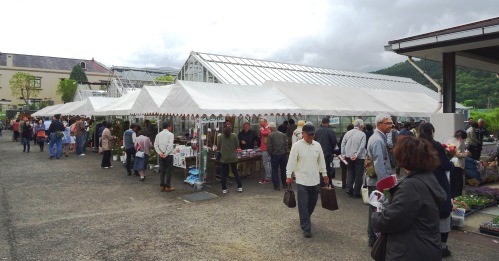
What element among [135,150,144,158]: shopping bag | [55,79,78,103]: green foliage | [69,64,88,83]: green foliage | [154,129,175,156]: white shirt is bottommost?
[135,150,144,158]: shopping bag

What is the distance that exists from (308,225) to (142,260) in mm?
2408

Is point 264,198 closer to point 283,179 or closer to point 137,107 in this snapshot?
point 283,179

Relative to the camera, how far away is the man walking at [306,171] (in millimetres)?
4852

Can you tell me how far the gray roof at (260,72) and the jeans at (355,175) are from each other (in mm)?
7393

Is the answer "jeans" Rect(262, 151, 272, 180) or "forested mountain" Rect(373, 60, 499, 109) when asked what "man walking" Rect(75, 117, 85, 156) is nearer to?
"jeans" Rect(262, 151, 272, 180)

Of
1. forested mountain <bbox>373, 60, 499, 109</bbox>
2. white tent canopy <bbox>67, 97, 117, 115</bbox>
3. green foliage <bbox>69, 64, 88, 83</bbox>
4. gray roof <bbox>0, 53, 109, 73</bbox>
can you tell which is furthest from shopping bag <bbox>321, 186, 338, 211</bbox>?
gray roof <bbox>0, 53, 109, 73</bbox>

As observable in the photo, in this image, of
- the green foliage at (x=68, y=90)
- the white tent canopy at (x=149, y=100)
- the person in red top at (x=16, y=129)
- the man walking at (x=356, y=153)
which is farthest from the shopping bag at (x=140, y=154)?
the green foliage at (x=68, y=90)

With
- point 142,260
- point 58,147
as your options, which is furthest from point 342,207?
point 58,147

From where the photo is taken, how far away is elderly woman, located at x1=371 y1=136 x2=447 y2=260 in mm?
2137

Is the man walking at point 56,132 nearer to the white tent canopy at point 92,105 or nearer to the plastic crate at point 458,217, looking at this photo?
the white tent canopy at point 92,105

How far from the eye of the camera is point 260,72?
16719 millimetres

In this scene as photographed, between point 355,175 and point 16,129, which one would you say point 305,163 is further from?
point 16,129

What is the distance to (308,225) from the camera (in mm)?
4887

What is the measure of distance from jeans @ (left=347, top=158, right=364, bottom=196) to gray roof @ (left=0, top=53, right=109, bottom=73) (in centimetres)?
6286
